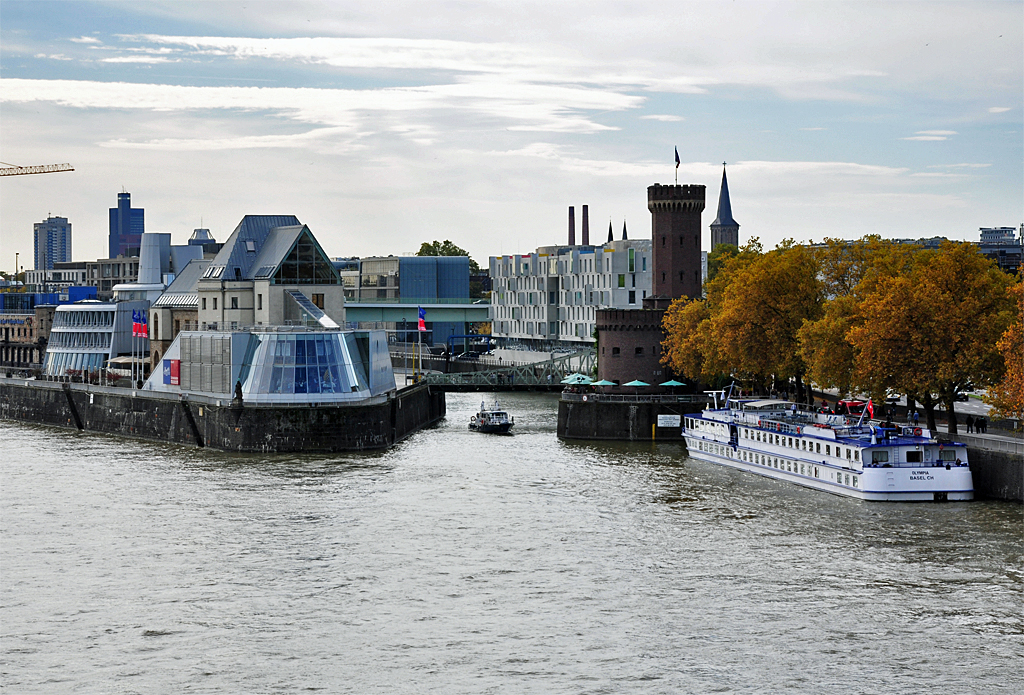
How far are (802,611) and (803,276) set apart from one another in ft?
159

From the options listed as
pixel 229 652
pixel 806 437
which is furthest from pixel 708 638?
pixel 806 437

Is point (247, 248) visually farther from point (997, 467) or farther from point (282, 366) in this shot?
point (997, 467)

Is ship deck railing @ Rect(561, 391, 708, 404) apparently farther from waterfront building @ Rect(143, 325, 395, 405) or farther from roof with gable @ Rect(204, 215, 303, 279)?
roof with gable @ Rect(204, 215, 303, 279)

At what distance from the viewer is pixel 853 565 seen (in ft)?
167

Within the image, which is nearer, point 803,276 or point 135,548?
point 135,548

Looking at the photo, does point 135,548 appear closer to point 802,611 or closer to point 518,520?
point 518,520

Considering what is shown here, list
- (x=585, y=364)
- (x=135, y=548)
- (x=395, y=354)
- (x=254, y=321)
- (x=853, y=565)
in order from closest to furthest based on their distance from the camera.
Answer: (x=853, y=565)
(x=135, y=548)
(x=254, y=321)
(x=585, y=364)
(x=395, y=354)

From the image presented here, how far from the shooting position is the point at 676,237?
108 meters

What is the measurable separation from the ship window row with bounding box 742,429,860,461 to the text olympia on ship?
0.05 meters

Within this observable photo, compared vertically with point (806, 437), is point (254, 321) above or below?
above

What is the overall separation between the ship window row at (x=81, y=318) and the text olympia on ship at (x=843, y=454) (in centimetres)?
7448

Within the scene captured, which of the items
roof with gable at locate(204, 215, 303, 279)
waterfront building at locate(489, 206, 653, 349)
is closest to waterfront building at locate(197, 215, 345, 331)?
roof with gable at locate(204, 215, 303, 279)

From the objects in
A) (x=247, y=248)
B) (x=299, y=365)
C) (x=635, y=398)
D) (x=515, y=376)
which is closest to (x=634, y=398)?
(x=635, y=398)

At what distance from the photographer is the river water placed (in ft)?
127
